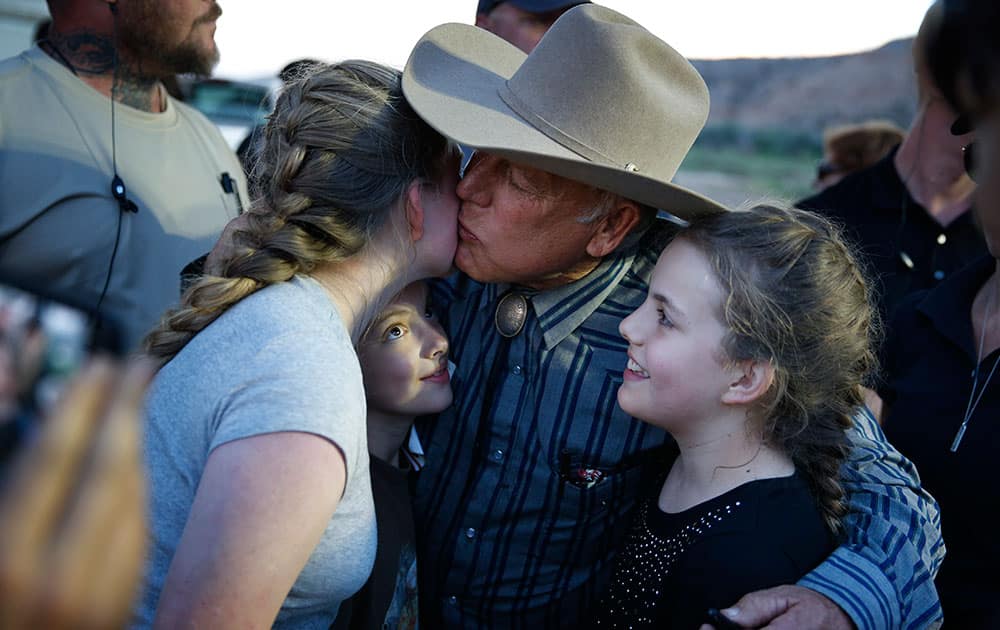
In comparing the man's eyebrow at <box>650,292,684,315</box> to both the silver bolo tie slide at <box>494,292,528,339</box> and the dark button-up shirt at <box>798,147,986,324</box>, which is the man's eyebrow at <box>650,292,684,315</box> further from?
the dark button-up shirt at <box>798,147,986,324</box>

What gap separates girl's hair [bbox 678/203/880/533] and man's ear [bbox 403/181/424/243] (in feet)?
2.12

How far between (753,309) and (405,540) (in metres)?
0.99

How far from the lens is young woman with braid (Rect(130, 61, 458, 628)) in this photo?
1370mm

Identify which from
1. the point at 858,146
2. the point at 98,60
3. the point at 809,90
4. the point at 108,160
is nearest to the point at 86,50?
the point at 98,60

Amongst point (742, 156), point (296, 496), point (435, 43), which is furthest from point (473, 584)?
point (742, 156)

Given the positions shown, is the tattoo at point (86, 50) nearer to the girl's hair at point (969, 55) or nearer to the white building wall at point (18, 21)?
the white building wall at point (18, 21)

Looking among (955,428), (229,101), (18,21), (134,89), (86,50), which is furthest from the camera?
(229,101)

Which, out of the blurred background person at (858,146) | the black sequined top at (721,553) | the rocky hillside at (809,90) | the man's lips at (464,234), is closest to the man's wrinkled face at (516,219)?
the man's lips at (464,234)

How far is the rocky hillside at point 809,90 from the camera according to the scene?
33.3 m

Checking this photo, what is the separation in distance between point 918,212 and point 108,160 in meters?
3.21

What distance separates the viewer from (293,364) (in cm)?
151

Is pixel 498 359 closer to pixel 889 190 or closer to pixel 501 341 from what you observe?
pixel 501 341

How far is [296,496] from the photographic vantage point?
1392 mm

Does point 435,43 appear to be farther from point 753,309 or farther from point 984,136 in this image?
point 984,136
